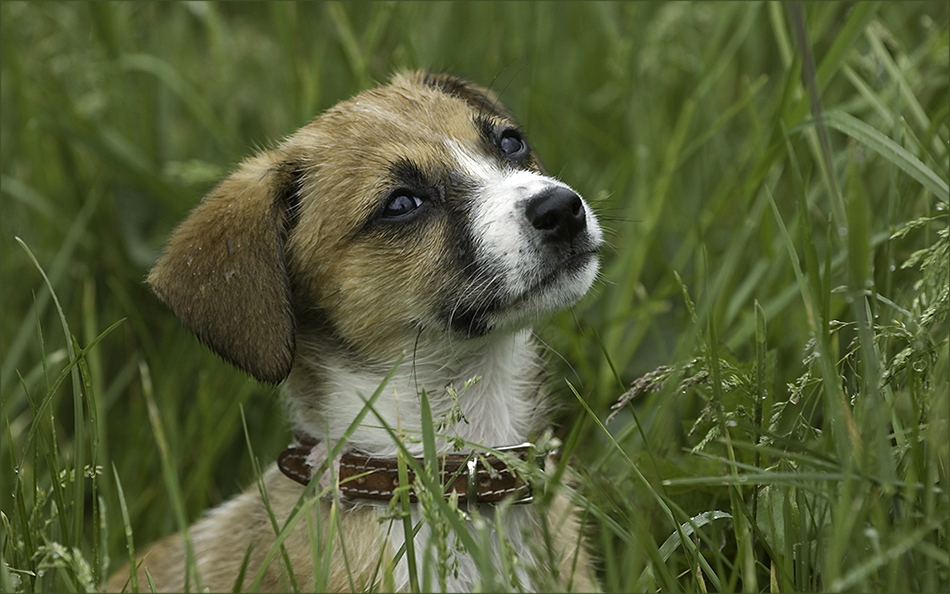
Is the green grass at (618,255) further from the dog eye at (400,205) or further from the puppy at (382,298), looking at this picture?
the dog eye at (400,205)

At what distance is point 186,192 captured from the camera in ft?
17.5

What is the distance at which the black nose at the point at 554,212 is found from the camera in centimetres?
315

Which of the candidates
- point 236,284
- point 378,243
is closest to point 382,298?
point 378,243

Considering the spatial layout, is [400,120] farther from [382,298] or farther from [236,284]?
[236,284]

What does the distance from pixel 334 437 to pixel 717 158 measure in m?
2.68

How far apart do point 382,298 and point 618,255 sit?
187cm

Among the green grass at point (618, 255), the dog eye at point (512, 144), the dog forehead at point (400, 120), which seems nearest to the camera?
the green grass at point (618, 255)

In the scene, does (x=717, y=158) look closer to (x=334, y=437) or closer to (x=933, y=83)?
(x=933, y=83)

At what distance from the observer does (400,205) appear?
11.3ft

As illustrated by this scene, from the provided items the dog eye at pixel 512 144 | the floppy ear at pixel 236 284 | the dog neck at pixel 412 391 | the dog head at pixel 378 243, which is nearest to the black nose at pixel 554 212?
the dog head at pixel 378 243

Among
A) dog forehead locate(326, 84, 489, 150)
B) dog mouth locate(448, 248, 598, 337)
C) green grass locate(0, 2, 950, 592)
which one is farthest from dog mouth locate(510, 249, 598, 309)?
dog forehead locate(326, 84, 489, 150)

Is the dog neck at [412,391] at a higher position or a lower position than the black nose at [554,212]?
lower

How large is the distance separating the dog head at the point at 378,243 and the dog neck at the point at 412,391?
66 mm

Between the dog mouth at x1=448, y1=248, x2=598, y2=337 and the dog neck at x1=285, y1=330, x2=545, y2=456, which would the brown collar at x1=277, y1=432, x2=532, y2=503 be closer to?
the dog neck at x1=285, y1=330, x2=545, y2=456
